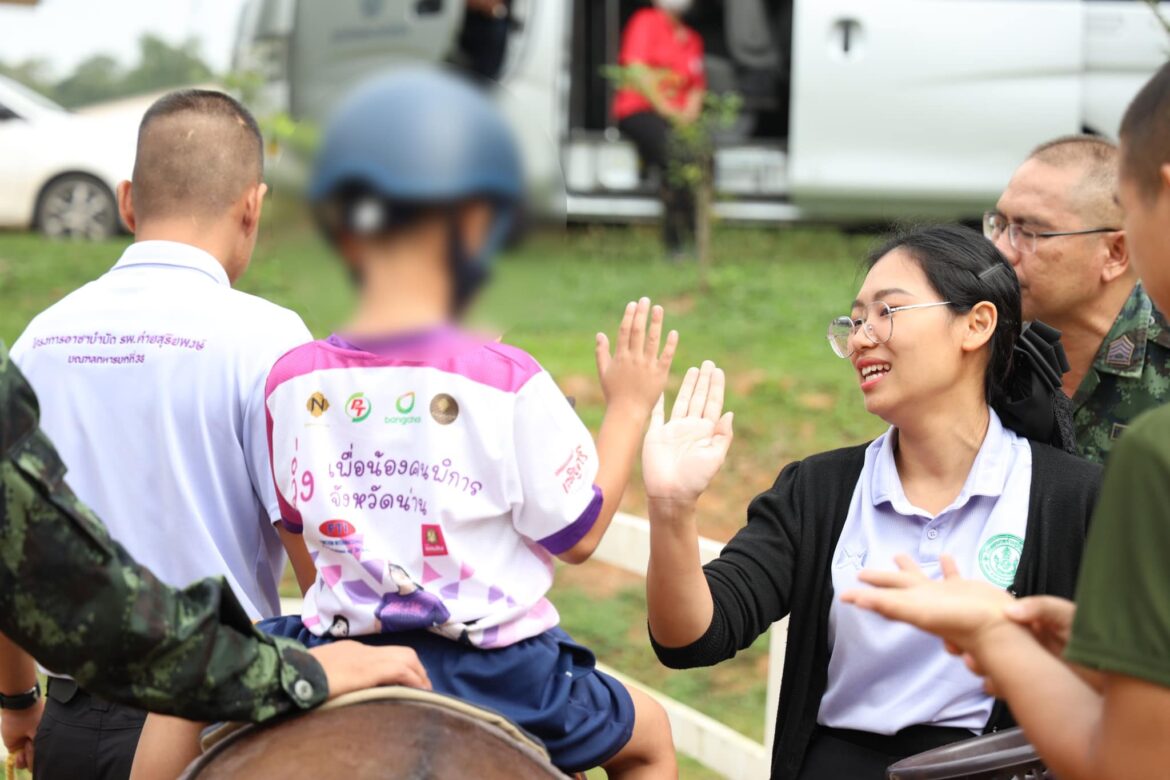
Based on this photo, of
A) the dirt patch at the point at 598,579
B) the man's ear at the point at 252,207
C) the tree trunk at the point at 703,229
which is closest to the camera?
the man's ear at the point at 252,207

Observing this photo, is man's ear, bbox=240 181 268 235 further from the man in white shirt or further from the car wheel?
the car wheel

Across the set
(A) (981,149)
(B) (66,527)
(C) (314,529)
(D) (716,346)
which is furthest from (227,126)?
(A) (981,149)

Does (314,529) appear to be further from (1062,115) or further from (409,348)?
(1062,115)

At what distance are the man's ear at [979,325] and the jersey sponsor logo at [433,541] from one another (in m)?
1.10

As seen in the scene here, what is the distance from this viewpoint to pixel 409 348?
1.91 meters

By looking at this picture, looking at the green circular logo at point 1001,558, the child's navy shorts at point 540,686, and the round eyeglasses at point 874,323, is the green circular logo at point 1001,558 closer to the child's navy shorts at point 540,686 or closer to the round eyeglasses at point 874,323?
the round eyeglasses at point 874,323

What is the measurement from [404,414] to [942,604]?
32.4 inches

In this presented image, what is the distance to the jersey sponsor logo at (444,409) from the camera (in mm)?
2125

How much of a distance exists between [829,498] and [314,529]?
102cm

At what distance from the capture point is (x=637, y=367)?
2.41 meters

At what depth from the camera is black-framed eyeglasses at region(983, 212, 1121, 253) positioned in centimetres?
315

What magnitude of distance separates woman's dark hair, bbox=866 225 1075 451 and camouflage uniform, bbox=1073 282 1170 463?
43 cm

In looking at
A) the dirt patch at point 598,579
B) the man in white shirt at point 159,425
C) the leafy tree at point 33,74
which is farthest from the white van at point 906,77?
the man in white shirt at point 159,425

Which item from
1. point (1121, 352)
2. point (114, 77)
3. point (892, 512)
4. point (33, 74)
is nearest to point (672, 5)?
point (114, 77)
